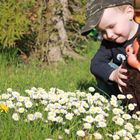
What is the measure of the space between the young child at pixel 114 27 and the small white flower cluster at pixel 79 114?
0.34 meters

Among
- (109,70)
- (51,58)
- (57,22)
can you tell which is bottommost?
(51,58)

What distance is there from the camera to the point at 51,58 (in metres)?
6.59

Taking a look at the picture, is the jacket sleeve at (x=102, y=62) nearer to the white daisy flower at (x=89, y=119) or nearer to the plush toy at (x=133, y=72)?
the plush toy at (x=133, y=72)

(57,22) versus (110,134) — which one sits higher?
(110,134)

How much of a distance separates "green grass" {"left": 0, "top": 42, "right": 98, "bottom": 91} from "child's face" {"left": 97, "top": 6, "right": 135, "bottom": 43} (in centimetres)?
90

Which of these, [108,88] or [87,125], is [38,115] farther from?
[108,88]

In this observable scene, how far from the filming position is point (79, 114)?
3309 mm

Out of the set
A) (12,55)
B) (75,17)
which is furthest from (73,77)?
(75,17)

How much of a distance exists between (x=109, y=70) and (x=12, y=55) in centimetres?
236

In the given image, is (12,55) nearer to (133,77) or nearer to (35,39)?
(35,39)

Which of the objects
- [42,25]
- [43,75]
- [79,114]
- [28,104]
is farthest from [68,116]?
[42,25]

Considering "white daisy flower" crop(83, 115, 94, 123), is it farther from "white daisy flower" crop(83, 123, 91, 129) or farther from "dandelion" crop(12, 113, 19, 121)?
"dandelion" crop(12, 113, 19, 121)

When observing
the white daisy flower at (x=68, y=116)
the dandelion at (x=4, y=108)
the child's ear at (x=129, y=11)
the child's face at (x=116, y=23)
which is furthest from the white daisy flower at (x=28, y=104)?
the child's ear at (x=129, y=11)

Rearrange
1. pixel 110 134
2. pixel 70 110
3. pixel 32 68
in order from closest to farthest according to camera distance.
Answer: pixel 110 134 < pixel 70 110 < pixel 32 68
